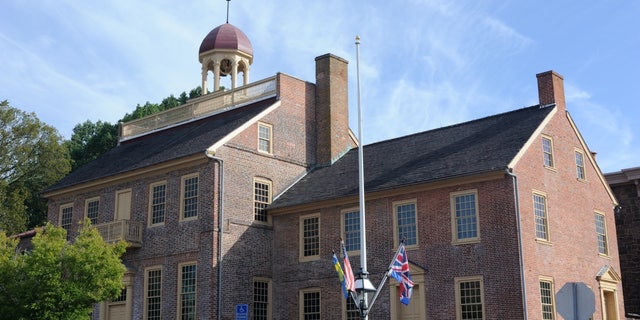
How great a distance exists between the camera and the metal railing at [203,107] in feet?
116

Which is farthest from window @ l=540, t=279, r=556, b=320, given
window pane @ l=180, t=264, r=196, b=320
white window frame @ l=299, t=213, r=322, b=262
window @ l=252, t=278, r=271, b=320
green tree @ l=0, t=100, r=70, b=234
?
green tree @ l=0, t=100, r=70, b=234

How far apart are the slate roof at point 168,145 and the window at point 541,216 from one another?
12.3 meters

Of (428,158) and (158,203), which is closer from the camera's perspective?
(428,158)

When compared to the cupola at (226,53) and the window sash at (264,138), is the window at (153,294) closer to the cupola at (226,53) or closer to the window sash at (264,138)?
the window sash at (264,138)

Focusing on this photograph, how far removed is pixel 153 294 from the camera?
3169cm

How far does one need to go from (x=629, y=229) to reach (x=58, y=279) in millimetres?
25300

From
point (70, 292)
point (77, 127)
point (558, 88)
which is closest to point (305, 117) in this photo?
point (558, 88)

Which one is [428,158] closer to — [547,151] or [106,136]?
[547,151]

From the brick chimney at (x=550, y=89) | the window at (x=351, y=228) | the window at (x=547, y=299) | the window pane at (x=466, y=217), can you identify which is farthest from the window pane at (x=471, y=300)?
the brick chimney at (x=550, y=89)

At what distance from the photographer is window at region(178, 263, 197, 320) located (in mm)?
29922

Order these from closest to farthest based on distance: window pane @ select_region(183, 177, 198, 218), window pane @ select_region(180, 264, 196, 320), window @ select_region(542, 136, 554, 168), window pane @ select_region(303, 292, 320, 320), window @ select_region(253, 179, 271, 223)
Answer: window @ select_region(542, 136, 554, 168), window pane @ select_region(180, 264, 196, 320), window pane @ select_region(303, 292, 320, 320), window pane @ select_region(183, 177, 198, 218), window @ select_region(253, 179, 271, 223)

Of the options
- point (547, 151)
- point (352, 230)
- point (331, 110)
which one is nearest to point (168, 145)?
point (331, 110)

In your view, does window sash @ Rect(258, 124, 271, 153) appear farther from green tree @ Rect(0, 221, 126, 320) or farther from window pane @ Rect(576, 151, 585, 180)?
window pane @ Rect(576, 151, 585, 180)

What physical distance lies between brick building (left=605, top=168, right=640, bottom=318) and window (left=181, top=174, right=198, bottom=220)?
19.2m
